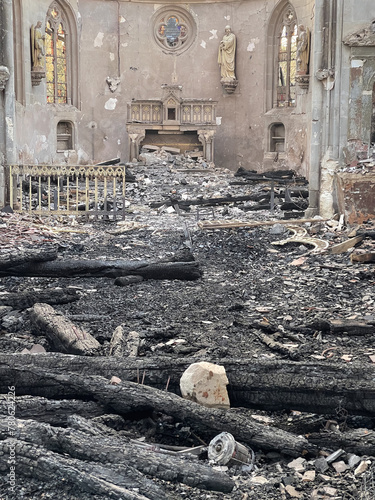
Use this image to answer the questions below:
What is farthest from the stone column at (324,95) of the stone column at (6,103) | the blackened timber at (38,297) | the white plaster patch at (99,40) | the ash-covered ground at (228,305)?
the white plaster patch at (99,40)

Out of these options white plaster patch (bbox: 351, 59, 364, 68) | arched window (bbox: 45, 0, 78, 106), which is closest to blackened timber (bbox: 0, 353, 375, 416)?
white plaster patch (bbox: 351, 59, 364, 68)

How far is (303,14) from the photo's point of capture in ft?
73.7

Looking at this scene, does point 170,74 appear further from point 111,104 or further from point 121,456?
point 121,456

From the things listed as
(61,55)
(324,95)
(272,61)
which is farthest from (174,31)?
(324,95)

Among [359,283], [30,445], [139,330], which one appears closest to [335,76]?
[359,283]

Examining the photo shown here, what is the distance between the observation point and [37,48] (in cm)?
2086

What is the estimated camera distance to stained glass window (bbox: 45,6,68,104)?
23250 mm

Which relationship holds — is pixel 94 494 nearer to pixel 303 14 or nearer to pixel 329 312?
pixel 329 312

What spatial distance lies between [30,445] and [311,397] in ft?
5.96

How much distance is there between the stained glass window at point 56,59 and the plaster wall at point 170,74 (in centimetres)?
49

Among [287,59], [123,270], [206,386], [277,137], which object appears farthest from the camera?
[277,137]

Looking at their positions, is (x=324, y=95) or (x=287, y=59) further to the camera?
(x=287, y=59)

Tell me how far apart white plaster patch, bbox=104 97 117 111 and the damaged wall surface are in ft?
0.26

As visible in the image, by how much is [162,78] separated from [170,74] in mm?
366
